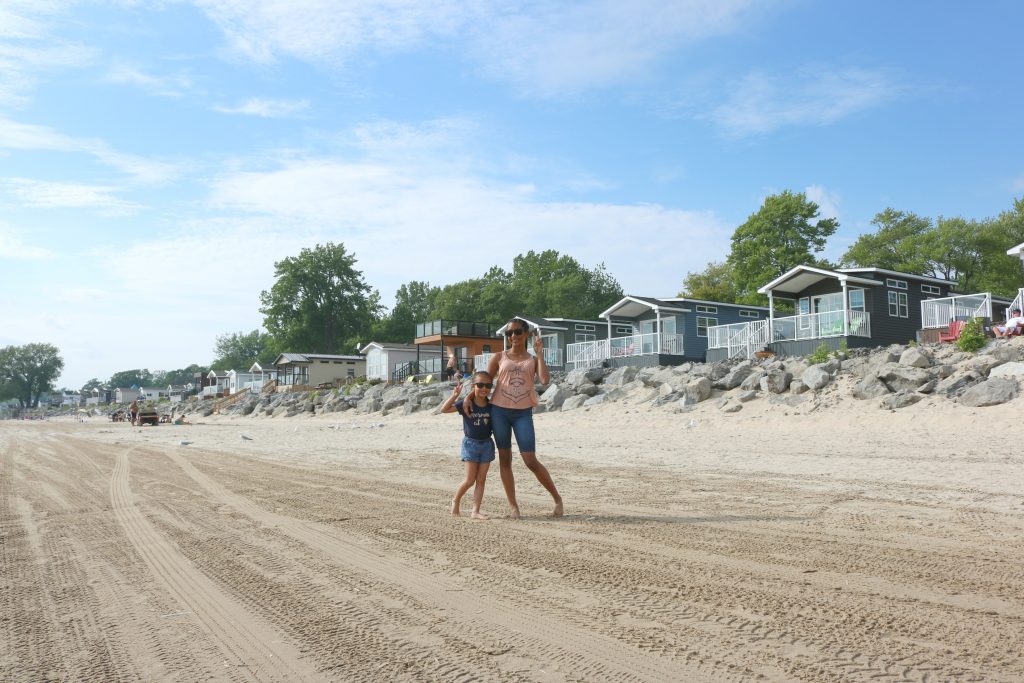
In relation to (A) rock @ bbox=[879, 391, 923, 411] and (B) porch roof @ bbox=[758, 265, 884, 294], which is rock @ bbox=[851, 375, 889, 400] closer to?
(A) rock @ bbox=[879, 391, 923, 411]

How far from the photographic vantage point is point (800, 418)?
1669cm

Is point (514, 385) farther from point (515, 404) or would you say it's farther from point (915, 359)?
point (915, 359)

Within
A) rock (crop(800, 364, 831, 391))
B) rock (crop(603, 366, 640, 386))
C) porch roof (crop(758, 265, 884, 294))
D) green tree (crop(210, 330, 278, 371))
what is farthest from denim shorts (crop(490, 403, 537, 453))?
green tree (crop(210, 330, 278, 371))

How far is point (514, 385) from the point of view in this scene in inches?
243

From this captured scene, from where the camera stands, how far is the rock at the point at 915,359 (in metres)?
17.3

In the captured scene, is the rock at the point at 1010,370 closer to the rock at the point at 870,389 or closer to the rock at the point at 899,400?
the rock at the point at 899,400

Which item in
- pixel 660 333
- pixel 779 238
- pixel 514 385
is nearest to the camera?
pixel 514 385

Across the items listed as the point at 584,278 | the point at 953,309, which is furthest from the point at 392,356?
the point at 953,309

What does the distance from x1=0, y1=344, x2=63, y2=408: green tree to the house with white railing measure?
15478 cm

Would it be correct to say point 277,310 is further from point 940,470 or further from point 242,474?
point 940,470

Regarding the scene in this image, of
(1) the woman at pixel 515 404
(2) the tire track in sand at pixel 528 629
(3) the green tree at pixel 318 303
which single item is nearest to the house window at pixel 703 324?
(1) the woman at pixel 515 404

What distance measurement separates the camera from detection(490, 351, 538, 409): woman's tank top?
6.19 metres

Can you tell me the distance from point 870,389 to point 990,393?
2.61 meters

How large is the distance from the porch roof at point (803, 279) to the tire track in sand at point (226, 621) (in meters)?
27.2
